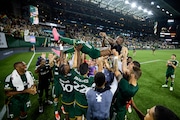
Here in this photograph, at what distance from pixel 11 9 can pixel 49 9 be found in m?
12.7

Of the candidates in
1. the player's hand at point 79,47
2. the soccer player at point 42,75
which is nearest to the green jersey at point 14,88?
the soccer player at point 42,75

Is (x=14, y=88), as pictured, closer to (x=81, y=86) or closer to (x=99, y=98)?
(x=81, y=86)

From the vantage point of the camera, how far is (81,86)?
350 centimetres

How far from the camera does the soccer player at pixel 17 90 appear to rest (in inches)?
148

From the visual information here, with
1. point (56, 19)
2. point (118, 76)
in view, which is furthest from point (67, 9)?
point (118, 76)

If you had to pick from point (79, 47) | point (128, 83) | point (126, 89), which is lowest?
point (126, 89)

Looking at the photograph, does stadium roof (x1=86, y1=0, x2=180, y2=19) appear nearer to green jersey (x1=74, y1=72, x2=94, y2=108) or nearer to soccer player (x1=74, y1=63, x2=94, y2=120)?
soccer player (x1=74, y1=63, x2=94, y2=120)

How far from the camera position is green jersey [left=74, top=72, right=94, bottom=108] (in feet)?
11.4

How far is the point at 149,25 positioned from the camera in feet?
277

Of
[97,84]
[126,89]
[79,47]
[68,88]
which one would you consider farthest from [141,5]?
[97,84]

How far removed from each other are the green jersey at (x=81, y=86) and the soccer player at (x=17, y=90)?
1200 mm

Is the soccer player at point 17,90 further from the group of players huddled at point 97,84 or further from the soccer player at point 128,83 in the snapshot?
the soccer player at point 128,83

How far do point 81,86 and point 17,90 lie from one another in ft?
5.65

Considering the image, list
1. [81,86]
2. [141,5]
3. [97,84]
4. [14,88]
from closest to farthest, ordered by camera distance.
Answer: [97,84], [81,86], [14,88], [141,5]
